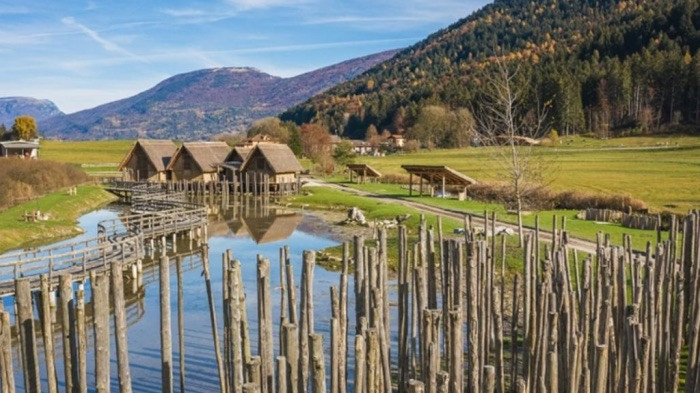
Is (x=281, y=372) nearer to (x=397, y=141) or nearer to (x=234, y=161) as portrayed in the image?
(x=234, y=161)

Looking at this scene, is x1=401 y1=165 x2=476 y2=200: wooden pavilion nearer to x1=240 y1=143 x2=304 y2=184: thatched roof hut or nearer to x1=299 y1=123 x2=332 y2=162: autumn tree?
x1=240 y1=143 x2=304 y2=184: thatched roof hut

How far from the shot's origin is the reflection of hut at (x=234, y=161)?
198 ft

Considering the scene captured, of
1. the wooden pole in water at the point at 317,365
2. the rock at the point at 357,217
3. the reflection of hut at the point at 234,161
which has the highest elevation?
the reflection of hut at the point at 234,161

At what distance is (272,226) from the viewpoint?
38.7 meters

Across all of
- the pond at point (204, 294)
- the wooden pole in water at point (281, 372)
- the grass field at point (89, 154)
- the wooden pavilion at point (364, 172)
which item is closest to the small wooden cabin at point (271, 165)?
the wooden pavilion at point (364, 172)

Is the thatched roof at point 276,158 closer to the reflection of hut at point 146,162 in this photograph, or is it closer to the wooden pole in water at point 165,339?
the reflection of hut at point 146,162

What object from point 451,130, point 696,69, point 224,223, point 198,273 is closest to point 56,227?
point 224,223

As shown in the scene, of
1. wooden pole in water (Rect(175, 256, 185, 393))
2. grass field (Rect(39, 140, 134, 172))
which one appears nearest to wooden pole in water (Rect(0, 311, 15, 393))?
wooden pole in water (Rect(175, 256, 185, 393))

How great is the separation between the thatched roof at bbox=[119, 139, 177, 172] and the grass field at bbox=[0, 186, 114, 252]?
43.2 ft

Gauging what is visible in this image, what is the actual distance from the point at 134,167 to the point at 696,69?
264ft

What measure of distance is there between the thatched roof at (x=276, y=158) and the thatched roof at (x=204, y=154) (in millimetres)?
4846

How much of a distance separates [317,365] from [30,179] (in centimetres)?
4946

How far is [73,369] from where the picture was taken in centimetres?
816

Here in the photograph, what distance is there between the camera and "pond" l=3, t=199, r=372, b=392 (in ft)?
46.5
